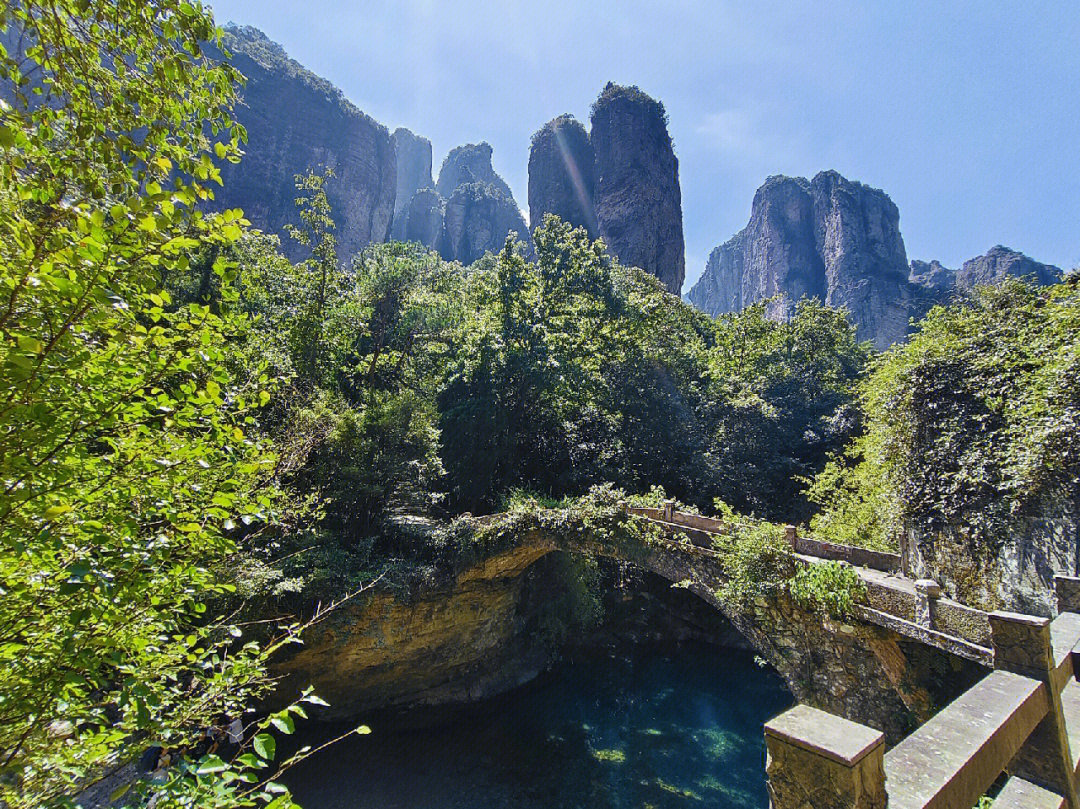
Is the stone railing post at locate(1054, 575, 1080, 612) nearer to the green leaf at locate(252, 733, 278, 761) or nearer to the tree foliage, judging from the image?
the tree foliage

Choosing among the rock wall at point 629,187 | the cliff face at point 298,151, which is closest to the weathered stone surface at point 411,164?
the cliff face at point 298,151

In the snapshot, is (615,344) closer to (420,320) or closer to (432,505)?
(420,320)

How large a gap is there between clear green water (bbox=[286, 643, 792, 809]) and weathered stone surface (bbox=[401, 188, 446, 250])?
214 ft

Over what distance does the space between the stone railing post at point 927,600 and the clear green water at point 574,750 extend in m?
5.87

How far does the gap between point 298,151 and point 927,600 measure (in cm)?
5846

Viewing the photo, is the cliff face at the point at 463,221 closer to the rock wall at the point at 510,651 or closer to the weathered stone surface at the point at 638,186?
the weathered stone surface at the point at 638,186

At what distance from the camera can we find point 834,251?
5388cm

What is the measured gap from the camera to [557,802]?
8.84m

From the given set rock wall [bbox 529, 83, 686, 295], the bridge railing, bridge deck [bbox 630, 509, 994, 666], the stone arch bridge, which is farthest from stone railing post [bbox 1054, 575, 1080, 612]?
rock wall [bbox 529, 83, 686, 295]

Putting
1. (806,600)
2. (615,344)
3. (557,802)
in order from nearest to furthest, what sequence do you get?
(806,600) → (557,802) → (615,344)

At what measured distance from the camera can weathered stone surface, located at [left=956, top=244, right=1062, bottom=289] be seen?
4881 centimetres

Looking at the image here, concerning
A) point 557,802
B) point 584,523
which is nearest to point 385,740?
point 557,802

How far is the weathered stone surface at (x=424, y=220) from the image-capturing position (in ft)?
225

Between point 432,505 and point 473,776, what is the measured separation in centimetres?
580
